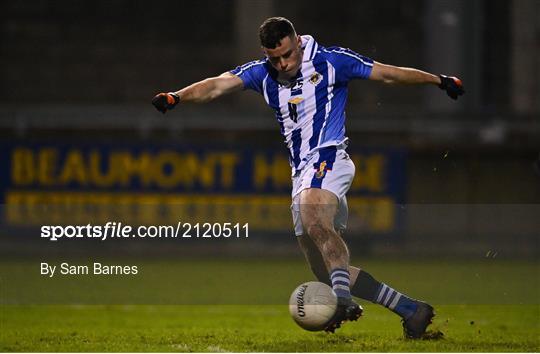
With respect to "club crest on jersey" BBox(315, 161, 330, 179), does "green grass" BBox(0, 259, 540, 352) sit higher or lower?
lower

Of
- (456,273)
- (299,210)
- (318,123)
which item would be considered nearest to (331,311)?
(299,210)

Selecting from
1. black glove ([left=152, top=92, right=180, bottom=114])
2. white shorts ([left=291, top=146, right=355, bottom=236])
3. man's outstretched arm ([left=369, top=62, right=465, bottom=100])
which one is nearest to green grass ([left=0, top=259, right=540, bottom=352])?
white shorts ([left=291, top=146, right=355, bottom=236])

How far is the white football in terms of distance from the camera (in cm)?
675

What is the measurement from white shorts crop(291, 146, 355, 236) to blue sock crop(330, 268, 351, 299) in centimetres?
48

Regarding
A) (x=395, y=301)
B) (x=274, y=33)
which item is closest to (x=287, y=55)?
(x=274, y=33)

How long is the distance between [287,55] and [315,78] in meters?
0.32

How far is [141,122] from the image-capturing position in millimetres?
15250

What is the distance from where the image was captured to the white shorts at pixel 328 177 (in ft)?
23.5

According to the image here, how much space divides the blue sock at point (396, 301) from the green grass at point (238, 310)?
20 centimetres

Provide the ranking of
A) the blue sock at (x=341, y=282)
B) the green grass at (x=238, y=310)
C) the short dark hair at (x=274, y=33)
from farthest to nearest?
1. the green grass at (x=238, y=310)
2. the short dark hair at (x=274, y=33)
3. the blue sock at (x=341, y=282)

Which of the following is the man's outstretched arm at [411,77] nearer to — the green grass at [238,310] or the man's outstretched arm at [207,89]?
the man's outstretched arm at [207,89]

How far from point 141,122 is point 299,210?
329 inches

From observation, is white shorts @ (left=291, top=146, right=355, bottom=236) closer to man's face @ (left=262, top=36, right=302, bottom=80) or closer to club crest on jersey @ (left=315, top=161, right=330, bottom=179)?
club crest on jersey @ (left=315, top=161, right=330, bottom=179)

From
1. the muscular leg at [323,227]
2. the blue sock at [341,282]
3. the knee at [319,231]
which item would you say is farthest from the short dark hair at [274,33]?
the blue sock at [341,282]
